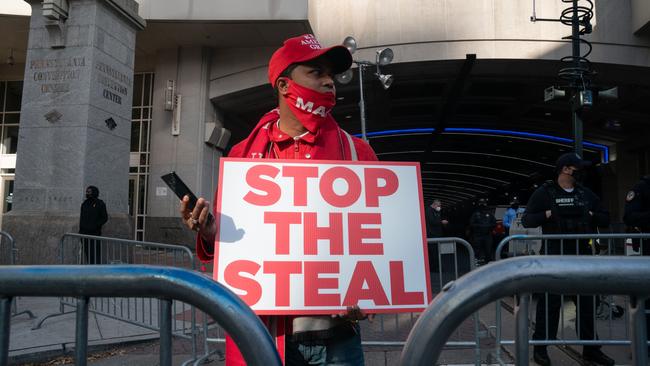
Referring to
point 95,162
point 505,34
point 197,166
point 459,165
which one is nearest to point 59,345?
point 95,162

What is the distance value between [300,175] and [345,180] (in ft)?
0.60

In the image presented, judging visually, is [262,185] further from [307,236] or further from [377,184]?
[377,184]

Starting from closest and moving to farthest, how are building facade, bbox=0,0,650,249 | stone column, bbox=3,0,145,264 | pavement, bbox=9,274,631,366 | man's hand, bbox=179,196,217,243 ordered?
man's hand, bbox=179,196,217,243
pavement, bbox=9,274,631,366
stone column, bbox=3,0,145,264
building facade, bbox=0,0,650,249

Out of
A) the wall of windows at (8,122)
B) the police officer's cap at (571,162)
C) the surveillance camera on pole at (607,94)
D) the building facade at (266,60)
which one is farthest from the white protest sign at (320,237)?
the wall of windows at (8,122)

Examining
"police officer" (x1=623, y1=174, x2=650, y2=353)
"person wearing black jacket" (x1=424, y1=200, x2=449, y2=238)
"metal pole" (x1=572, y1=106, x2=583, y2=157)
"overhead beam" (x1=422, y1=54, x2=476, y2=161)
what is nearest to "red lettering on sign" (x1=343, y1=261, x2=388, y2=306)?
"police officer" (x1=623, y1=174, x2=650, y2=353)

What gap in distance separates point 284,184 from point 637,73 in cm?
1783

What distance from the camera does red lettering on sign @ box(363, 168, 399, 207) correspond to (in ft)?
6.34

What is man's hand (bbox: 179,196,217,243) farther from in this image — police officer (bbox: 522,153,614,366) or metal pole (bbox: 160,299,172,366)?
police officer (bbox: 522,153,614,366)

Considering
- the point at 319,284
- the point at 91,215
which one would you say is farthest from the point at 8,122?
the point at 319,284

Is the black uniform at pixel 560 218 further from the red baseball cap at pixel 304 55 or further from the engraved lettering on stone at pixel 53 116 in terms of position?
the engraved lettering on stone at pixel 53 116

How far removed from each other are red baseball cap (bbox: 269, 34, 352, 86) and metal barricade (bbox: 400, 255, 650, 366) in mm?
1166

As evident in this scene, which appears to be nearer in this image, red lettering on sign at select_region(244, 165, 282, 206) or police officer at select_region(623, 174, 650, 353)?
red lettering on sign at select_region(244, 165, 282, 206)

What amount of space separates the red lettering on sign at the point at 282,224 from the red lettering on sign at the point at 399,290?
1.35 ft

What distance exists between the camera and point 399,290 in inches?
71.7
